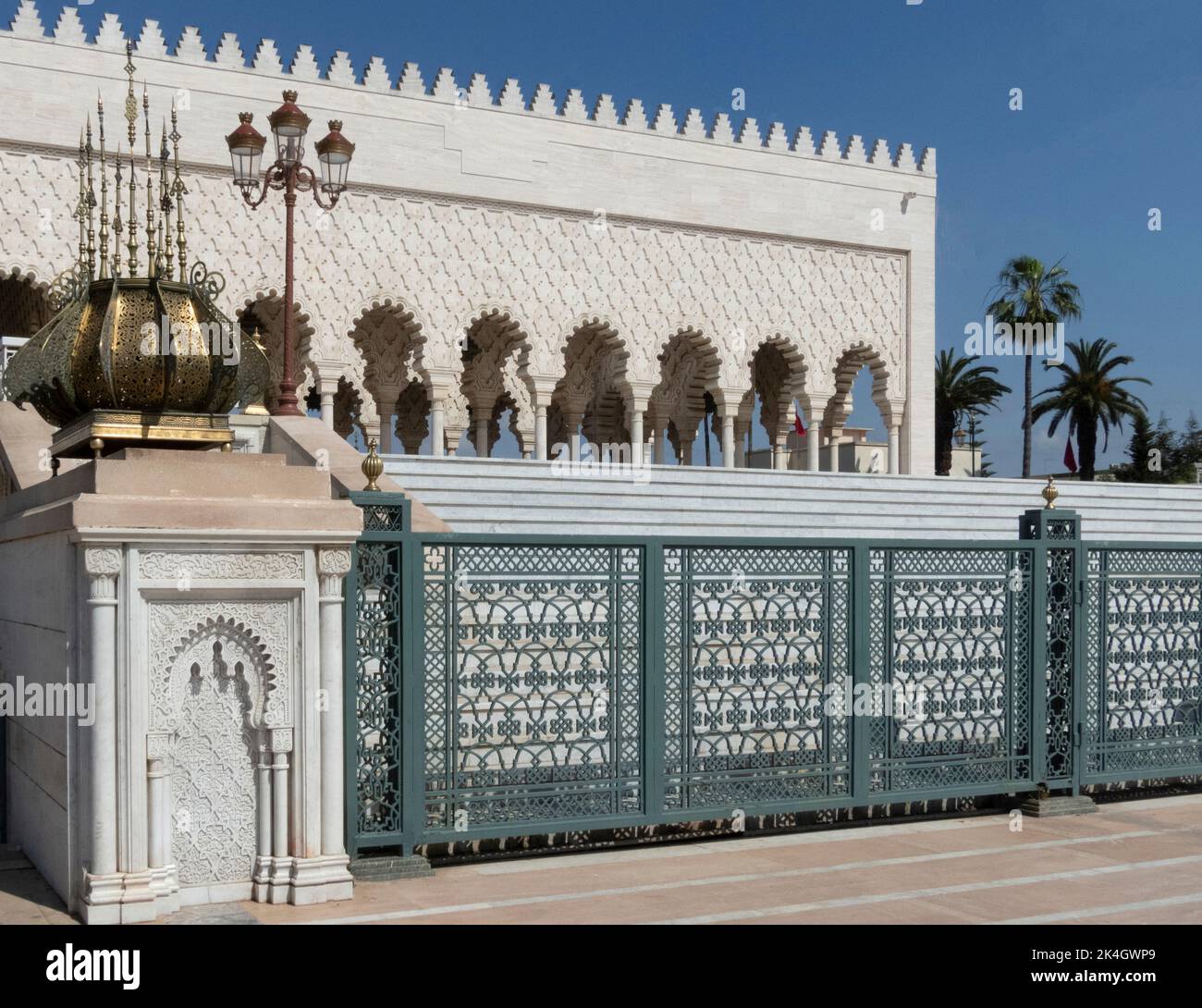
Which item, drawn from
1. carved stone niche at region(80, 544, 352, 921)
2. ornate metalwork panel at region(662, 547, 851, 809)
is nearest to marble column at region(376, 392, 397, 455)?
ornate metalwork panel at region(662, 547, 851, 809)

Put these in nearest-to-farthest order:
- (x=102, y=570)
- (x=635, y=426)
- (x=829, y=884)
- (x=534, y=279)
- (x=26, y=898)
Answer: (x=102, y=570) < (x=26, y=898) < (x=829, y=884) < (x=534, y=279) < (x=635, y=426)

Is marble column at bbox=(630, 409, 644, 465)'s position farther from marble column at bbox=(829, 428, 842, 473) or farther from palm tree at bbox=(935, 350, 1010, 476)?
palm tree at bbox=(935, 350, 1010, 476)

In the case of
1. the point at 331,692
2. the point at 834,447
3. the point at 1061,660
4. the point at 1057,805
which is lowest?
the point at 1057,805

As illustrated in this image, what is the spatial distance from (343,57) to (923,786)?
15.3 metres

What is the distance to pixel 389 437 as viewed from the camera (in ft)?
70.7

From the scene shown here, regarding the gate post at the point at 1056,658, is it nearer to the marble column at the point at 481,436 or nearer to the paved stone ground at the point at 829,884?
the paved stone ground at the point at 829,884

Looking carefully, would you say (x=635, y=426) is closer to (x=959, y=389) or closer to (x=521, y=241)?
(x=521, y=241)

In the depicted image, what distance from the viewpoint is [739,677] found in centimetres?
591

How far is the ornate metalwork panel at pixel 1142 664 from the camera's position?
678 cm

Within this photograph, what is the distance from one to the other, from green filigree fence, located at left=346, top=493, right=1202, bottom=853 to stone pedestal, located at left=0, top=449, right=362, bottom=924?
332 millimetres

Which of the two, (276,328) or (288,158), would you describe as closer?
(288,158)

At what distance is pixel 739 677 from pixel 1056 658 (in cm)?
186

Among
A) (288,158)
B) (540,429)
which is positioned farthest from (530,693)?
(540,429)
